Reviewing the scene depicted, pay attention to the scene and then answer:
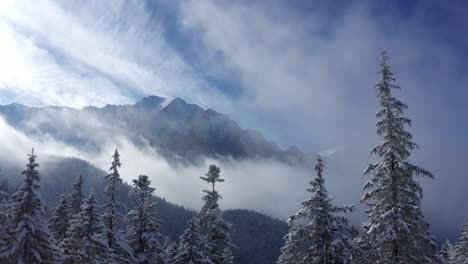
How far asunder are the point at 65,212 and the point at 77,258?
14.0 meters

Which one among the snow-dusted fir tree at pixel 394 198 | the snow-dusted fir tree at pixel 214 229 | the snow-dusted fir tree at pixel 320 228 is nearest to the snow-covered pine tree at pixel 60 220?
the snow-dusted fir tree at pixel 214 229

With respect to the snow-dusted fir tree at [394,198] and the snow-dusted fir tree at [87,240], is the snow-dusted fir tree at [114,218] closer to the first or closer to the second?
the snow-dusted fir tree at [87,240]

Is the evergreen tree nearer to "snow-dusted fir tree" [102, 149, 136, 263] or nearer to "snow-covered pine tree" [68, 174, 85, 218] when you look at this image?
"snow-dusted fir tree" [102, 149, 136, 263]

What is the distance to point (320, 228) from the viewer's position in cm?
2669

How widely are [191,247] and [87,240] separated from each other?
28.2ft

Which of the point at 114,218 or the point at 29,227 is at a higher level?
the point at 114,218

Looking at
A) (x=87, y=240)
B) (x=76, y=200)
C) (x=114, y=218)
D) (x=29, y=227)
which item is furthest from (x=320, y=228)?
(x=76, y=200)

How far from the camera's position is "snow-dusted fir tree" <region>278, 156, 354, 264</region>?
86.7 ft

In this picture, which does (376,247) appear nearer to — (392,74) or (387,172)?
(387,172)

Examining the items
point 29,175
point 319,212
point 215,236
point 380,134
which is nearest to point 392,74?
point 380,134

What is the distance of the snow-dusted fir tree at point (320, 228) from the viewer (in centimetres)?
2642

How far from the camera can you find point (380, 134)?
24.1 metres

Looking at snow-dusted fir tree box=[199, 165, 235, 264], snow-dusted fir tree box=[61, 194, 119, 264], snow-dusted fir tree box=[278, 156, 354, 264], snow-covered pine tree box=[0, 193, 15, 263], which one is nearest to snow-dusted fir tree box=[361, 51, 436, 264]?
snow-dusted fir tree box=[278, 156, 354, 264]

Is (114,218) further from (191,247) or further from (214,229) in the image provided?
(214,229)
